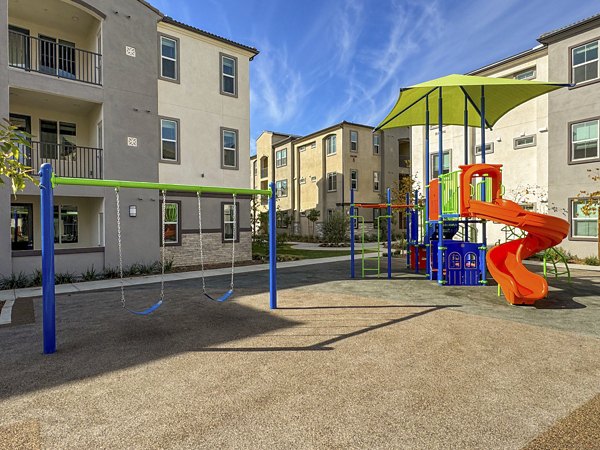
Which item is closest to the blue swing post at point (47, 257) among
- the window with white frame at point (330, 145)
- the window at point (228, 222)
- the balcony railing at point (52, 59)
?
the balcony railing at point (52, 59)

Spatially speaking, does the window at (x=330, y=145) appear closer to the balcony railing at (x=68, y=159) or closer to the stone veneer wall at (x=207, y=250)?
the stone veneer wall at (x=207, y=250)

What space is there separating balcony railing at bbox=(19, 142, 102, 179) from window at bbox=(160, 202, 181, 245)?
9.57 feet

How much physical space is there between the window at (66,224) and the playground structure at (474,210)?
1417cm

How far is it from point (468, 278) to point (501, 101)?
21.2ft

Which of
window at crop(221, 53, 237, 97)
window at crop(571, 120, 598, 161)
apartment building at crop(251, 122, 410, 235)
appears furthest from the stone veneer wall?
window at crop(571, 120, 598, 161)

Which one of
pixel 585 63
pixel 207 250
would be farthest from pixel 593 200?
pixel 207 250

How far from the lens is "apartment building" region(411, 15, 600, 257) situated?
53.7 feet

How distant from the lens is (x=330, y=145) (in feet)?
115

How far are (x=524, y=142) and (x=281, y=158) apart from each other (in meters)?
26.4

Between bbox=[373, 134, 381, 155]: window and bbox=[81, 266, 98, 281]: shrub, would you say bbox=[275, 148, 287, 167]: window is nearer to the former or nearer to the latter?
bbox=[373, 134, 381, 155]: window

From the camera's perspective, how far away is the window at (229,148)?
17442mm

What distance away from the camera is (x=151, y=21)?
14.8 meters

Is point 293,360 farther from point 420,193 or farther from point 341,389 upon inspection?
point 420,193

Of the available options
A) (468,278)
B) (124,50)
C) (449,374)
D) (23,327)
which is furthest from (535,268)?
(124,50)
